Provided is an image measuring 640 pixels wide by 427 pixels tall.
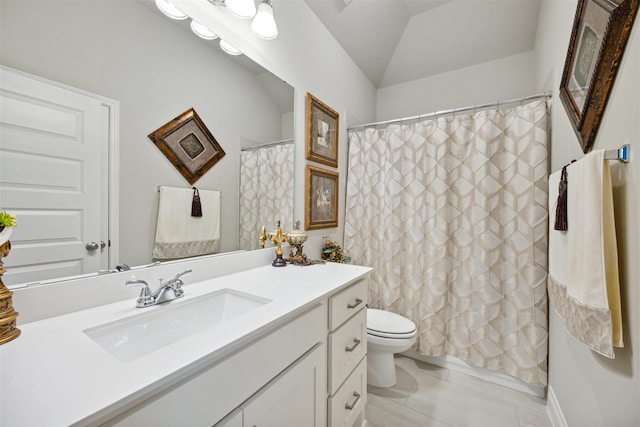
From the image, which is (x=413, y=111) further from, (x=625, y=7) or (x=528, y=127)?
(x=625, y=7)

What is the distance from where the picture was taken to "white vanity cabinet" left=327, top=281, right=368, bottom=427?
3.60 ft

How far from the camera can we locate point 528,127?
170cm

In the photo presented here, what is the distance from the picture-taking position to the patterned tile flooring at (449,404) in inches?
60.1

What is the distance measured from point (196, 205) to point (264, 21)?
98cm

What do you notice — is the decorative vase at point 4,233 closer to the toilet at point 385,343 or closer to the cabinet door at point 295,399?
the cabinet door at point 295,399

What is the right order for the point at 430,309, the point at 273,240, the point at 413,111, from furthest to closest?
the point at 413,111 < the point at 430,309 < the point at 273,240

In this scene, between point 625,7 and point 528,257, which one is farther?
point 528,257

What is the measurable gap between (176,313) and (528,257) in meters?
2.00

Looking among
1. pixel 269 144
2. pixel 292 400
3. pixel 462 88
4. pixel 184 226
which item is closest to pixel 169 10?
pixel 269 144

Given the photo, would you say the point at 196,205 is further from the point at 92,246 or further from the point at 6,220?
the point at 6,220

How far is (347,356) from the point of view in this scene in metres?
1.22

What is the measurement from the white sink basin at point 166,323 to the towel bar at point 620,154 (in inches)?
47.2

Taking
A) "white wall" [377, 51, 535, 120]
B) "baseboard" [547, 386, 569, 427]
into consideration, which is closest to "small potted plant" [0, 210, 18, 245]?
"baseboard" [547, 386, 569, 427]

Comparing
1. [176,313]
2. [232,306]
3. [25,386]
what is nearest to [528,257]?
[232,306]
